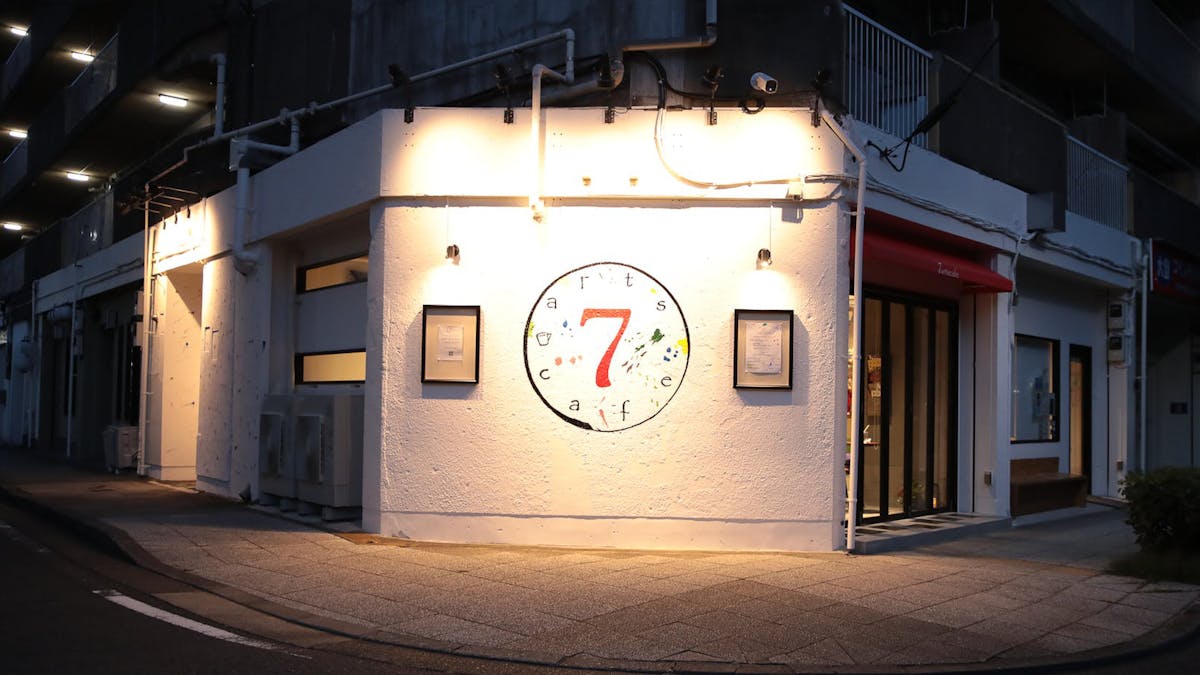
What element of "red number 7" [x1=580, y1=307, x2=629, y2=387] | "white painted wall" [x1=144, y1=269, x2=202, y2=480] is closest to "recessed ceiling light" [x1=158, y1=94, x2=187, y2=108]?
"white painted wall" [x1=144, y1=269, x2=202, y2=480]

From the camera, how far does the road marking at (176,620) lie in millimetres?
6387

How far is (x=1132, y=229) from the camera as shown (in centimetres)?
1742

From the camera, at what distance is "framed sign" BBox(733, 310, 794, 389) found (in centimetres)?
971

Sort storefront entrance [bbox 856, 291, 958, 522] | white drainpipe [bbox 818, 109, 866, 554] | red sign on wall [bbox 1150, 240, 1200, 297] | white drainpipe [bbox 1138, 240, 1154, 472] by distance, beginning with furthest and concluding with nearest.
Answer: red sign on wall [bbox 1150, 240, 1200, 297]
white drainpipe [bbox 1138, 240, 1154, 472]
storefront entrance [bbox 856, 291, 958, 522]
white drainpipe [bbox 818, 109, 866, 554]

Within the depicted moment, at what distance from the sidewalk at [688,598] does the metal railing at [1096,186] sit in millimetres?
6578

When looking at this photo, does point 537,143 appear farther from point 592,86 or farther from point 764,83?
point 764,83

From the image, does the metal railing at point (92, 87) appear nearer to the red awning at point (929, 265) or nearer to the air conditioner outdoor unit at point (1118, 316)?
the red awning at point (929, 265)

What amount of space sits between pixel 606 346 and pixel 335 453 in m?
3.28

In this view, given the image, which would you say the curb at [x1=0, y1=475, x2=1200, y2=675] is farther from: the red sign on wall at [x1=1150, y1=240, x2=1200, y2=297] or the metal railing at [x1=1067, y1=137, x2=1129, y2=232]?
the red sign on wall at [x1=1150, y1=240, x2=1200, y2=297]

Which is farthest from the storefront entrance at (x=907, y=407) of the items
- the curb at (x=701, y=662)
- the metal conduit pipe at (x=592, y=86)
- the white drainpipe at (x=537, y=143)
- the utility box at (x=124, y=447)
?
the utility box at (x=124, y=447)

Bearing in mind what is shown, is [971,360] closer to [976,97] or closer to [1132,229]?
[976,97]

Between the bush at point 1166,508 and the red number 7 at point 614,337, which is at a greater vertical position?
the red number 7 at point 614,337

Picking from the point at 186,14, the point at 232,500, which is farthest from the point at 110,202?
the point at 232,500

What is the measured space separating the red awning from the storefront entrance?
30cm
